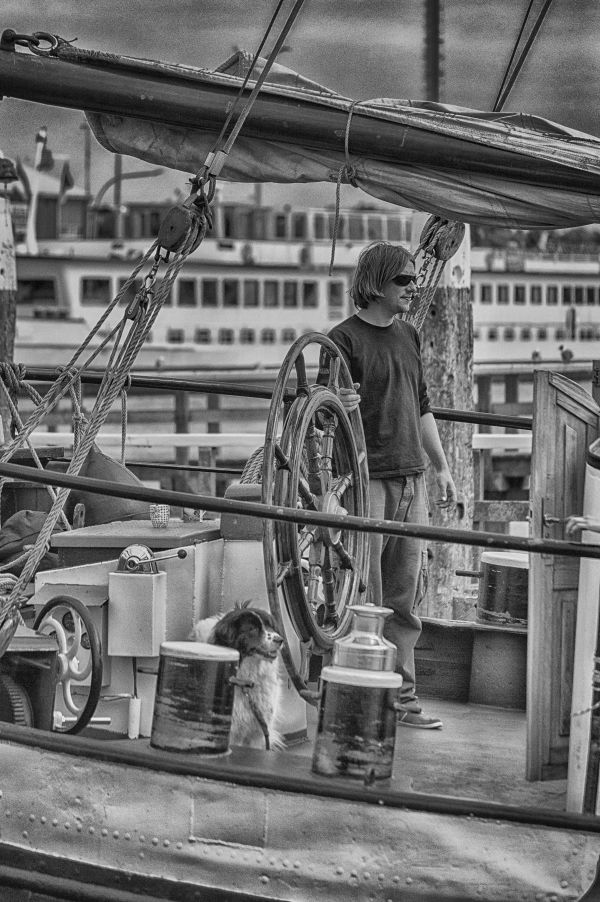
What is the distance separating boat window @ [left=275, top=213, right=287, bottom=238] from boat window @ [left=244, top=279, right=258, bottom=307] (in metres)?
10.2

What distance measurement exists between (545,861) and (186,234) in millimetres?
2489

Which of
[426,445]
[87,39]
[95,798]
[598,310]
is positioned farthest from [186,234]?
[598,310]

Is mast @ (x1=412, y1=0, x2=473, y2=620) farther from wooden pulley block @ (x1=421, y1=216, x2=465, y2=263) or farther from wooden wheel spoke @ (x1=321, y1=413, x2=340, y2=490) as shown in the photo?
wooden wheel spoke @ (x1=321, y1=413, x2=340, y2=490)

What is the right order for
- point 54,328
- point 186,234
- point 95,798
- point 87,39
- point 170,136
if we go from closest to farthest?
point 95,798 < point 186,234 < point 170,136 < point 87,39 < point 54,328

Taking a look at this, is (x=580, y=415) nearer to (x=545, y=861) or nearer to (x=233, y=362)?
(x=545, y=861)

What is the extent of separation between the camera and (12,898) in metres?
3.99

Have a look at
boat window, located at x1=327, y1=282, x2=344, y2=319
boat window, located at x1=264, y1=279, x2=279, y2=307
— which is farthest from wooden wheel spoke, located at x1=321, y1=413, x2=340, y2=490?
boat window, located at x1=327, y1=282, x2=344, y2=319

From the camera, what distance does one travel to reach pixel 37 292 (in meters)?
38.9

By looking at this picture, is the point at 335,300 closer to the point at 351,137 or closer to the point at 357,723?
the point at 351,137

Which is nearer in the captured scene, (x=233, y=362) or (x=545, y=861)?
(x=545, y=861)

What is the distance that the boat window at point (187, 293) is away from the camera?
40.2m

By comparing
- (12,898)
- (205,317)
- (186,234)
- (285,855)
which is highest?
(205,317)

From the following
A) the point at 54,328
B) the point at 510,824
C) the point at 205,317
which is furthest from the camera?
the point at 205,317

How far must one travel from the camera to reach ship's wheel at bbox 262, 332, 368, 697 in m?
4.30
